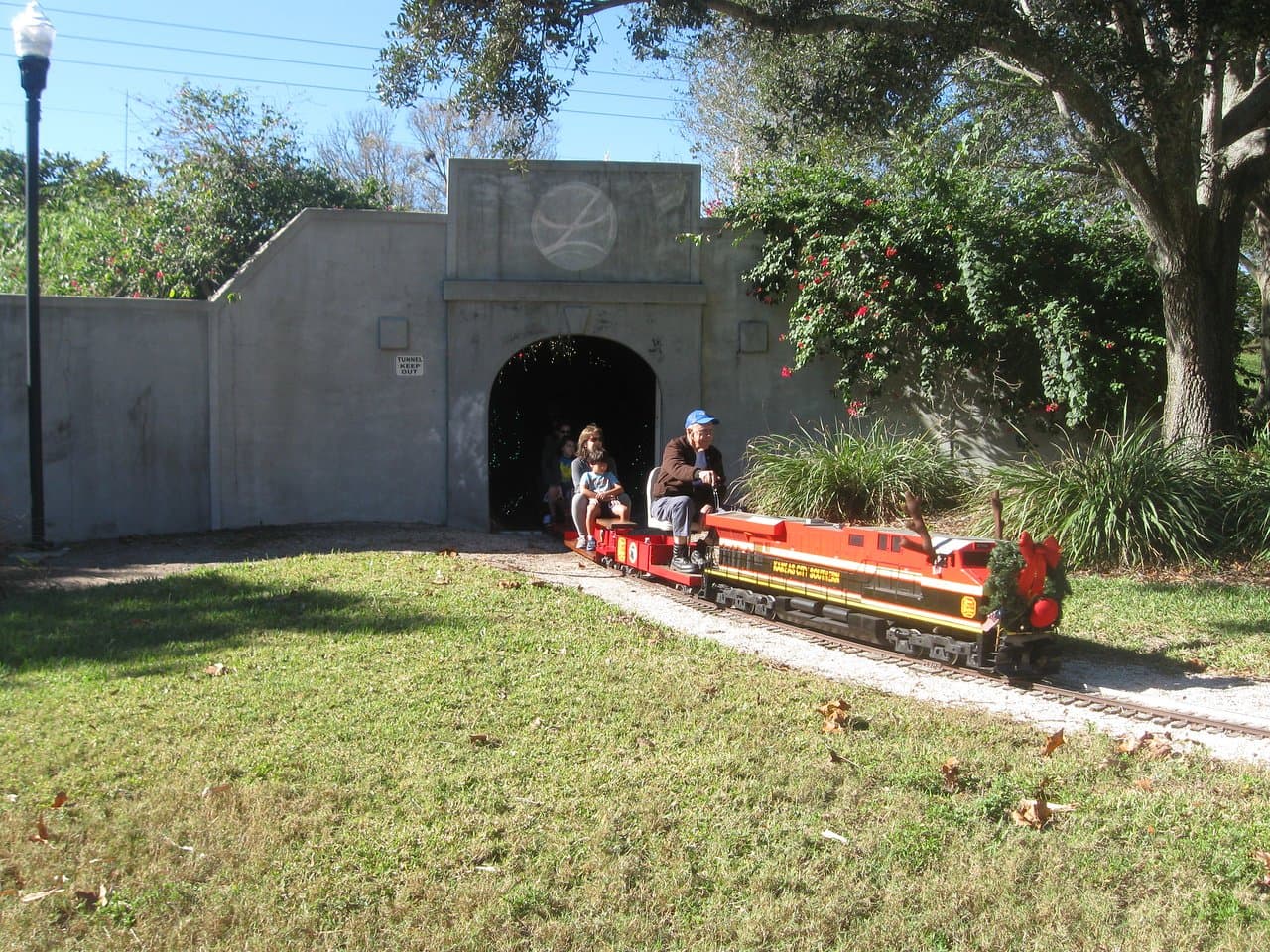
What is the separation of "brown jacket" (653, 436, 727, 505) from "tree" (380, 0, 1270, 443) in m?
4.28

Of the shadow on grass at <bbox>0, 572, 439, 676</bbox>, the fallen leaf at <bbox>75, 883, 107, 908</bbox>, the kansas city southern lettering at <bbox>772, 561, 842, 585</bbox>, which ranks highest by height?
the kansas city southern lettering at <bbox>772, 561, 842, 585</bbox>

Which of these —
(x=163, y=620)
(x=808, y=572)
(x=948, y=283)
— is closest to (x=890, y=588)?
(x=808, y=572)

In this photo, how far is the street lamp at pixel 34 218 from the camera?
36.4ft

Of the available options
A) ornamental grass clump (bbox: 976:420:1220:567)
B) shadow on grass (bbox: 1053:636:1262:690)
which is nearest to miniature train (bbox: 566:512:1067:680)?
shadow on grass (bbox: 1053:636:1262:690)

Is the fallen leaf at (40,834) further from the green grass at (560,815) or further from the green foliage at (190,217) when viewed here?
the green foliage at (190,217)

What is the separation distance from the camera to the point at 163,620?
834 cm

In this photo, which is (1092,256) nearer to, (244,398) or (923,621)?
(923,621)

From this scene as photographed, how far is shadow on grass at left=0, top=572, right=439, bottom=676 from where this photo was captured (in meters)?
7.36

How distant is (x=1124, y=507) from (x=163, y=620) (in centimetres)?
863

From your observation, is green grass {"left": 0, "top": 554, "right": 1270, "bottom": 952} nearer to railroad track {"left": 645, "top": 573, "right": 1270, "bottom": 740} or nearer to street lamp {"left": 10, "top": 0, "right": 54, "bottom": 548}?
railroad track {"left": 645, "top": 573, "right": 1270, "bottom": 740}

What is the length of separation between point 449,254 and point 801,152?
4762mm

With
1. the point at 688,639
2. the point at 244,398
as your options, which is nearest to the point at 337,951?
the point at 688,639

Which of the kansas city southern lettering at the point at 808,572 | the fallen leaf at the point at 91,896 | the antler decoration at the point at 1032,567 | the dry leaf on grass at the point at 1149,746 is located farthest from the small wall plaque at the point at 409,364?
the fallen leaf at the point at 91,896

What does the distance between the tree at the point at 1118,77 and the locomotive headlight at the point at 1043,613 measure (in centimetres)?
554
